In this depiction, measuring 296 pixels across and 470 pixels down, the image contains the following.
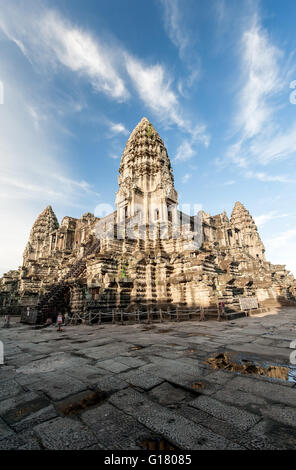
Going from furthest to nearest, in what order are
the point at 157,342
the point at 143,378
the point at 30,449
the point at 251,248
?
the point at 251,248 < the point at 157,342 < the point at 143,378 < the point at 30,449

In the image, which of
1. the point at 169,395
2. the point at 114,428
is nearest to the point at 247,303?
the point at 169,395

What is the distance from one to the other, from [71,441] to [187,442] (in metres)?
1.14

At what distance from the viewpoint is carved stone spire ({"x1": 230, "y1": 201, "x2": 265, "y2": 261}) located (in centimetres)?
5103

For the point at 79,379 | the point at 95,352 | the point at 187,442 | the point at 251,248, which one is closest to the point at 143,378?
the point at 79,379

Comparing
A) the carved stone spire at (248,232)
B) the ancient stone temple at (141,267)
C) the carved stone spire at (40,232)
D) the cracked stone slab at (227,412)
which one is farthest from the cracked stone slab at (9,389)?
the carved stone spire at (248,232)

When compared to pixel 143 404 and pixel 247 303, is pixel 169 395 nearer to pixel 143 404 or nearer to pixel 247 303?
pixel 143 404

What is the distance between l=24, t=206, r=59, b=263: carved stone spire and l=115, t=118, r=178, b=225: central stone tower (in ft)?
79.5

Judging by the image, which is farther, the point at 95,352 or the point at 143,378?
the point at 95,352

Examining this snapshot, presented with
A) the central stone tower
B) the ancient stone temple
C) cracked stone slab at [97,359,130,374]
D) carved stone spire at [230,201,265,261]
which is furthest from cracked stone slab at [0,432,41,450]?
carved stone spire at [230,201,265,261]

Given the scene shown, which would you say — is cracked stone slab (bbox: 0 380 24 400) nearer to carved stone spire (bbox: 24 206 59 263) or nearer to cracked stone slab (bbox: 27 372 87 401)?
cracked stone slab (bbox: 27 372 87 401)

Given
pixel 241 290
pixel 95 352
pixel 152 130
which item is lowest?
pixel 95 352

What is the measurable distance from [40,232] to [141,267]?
33.1 m
